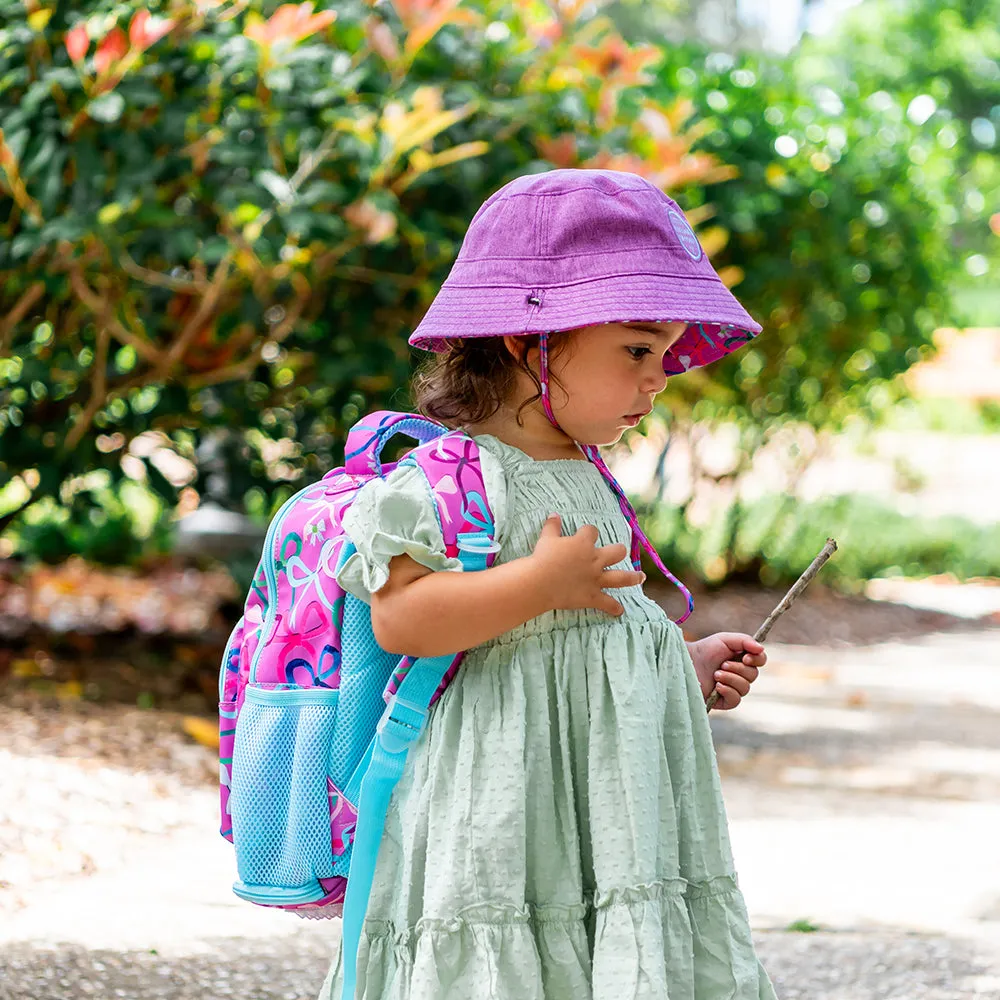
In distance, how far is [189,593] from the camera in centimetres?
789

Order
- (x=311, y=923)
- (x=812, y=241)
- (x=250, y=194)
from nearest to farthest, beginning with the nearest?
(x=311, y=923)
(x=250, y=194)
(x=812, y=241)

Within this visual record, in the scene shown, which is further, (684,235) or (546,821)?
(684,235)

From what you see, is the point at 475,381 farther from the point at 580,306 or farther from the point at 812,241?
the point at 812,241

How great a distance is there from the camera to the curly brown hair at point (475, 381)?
1.99 m

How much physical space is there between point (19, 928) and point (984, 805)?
3027mm

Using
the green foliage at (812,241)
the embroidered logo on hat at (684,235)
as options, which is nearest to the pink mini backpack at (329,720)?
the embroidered logo on hat at (684,235)

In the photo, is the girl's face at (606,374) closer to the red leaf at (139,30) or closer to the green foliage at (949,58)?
Answer: the red leaf at (139,30)

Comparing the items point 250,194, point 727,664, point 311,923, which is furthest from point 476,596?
point 250,194

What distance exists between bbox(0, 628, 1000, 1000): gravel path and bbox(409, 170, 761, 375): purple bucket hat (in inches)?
64.5

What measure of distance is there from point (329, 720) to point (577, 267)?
653 millimetres

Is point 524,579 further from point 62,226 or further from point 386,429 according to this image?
point 62,226

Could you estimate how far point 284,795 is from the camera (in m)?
1.90

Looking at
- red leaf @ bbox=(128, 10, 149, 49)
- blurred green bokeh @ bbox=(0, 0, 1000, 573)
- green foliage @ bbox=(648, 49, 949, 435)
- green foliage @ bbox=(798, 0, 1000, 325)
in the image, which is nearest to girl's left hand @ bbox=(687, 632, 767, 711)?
blurred green bokeh @ bbox=(0, 0, 1000, 573)

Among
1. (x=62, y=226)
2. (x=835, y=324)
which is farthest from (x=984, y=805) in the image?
(x=835, y=324)
